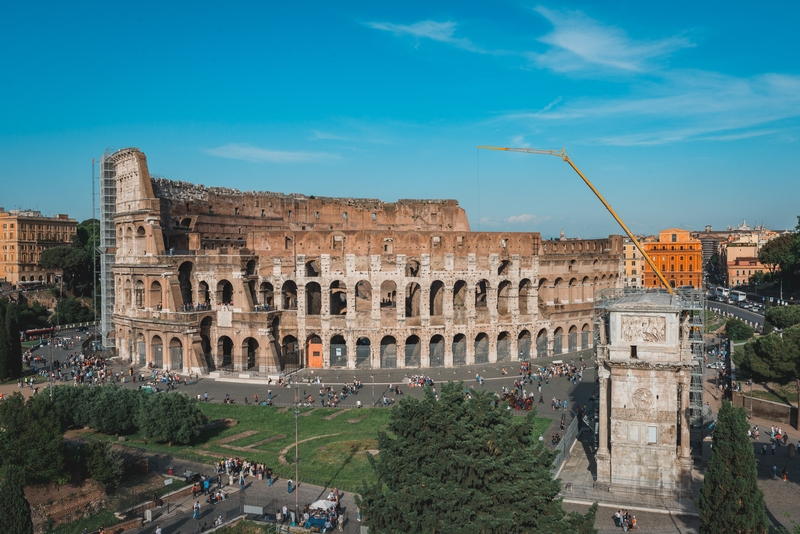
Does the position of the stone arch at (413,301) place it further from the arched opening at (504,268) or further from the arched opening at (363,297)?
the arched opening at (504,268)

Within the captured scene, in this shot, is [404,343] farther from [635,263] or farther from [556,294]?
[635,263]

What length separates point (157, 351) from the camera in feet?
185

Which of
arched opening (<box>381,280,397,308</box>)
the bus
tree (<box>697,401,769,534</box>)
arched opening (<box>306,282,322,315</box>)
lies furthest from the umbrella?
the bus

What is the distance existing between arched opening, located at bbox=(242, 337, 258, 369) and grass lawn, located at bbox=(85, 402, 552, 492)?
36.4ft

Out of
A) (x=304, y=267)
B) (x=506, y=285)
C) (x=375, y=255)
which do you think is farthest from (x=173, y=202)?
(x=506, y=285)

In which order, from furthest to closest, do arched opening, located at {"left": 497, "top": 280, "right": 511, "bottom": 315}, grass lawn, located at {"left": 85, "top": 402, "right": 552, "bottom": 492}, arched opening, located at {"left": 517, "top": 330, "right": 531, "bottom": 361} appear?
arched opening, located at {"left": 497, "top": 280, "right": 511, "bottom": 315} → arched opening, located at {"left": 517, "top": 330, "right": 531, "bottom": 361} → grass lawn, located at {"left": 85, "top": 402, "right": 552, "bottom": 492}

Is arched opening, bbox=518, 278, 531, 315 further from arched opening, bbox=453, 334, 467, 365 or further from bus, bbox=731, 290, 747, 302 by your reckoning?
bus, bbox=731, 290, 747, 302

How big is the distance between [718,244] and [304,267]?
131 meters

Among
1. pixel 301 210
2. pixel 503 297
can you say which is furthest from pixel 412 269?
pixel 301 210

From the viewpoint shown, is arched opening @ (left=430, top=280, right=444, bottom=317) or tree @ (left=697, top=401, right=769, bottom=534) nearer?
tree @ (left=697, top=401, right=769, bottom=534)

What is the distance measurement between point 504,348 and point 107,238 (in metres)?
38.5

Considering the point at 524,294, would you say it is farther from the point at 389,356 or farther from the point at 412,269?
the point at 389,356

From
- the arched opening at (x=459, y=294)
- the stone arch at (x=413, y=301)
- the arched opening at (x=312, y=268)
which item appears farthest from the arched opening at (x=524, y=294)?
the arched opening at (x=312, y=268)

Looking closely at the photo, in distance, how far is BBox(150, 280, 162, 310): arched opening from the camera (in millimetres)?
57306
